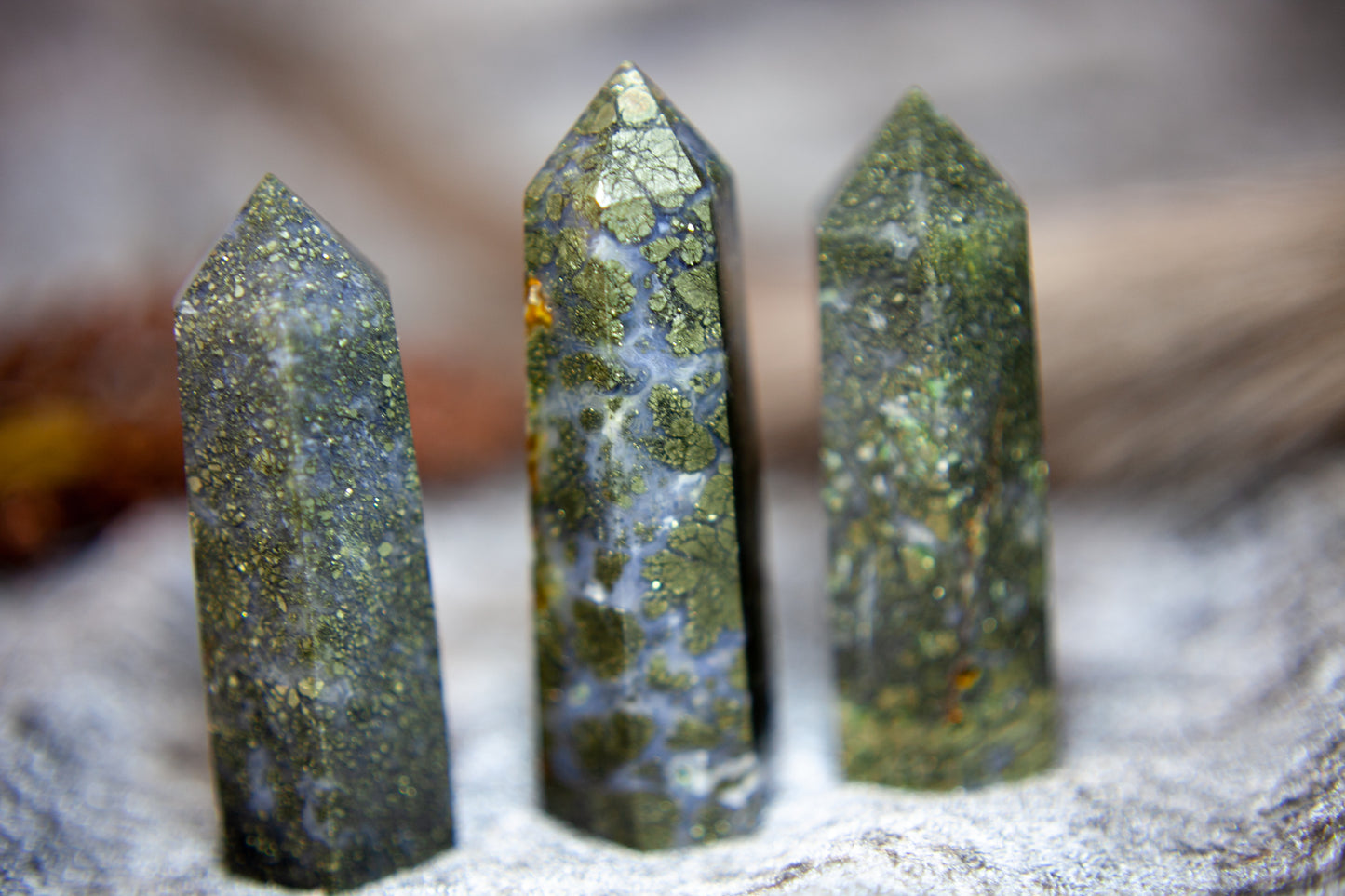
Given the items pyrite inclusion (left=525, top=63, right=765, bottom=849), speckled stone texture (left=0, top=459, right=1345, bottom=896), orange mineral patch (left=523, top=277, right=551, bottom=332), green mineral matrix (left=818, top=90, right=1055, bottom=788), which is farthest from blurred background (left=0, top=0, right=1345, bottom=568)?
orange mineral patch (left=523, top=277, right=551, bottom=332)

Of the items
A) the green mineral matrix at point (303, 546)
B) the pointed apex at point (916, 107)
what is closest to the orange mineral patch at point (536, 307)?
the green mineral matrix at point (303, 546)

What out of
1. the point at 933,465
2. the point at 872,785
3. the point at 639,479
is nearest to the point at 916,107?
the point at 933,465

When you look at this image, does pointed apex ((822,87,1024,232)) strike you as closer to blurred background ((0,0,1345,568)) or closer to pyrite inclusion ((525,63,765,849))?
pyrite inclusion ((525,63,765,849))

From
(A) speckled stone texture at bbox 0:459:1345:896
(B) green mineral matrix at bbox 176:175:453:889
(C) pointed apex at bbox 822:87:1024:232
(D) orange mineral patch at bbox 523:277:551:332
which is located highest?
(C) pointed apex at bbox 822:87:1024:232

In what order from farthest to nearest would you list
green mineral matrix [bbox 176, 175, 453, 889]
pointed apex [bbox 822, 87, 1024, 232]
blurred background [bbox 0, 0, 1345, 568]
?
blurred background [bbox 0, 0, 1345, 568]
pointed apex [bbox 822, 87, 1024, 232]
green mineral matrix [bbox 176, 175, 453, 889]

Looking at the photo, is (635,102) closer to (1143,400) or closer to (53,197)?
(1143,400)

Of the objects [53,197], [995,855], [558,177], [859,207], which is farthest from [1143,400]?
[53,197]

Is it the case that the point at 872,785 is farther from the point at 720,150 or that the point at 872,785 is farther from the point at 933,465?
the point at 720,150

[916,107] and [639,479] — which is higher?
→ [916,107]
